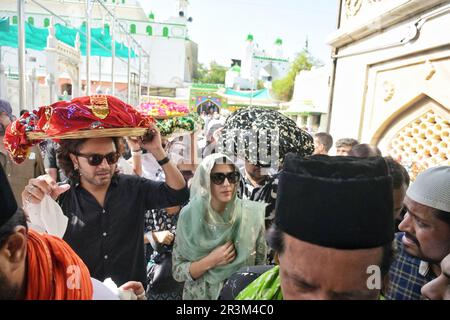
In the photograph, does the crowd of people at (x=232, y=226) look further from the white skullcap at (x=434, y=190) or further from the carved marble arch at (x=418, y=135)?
the carved marble arch at (x=418, y=135)

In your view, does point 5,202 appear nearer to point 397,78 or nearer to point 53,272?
point 53,272

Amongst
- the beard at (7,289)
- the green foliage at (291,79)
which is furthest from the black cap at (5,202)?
the green foliage at (291,79)

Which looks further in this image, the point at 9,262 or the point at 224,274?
the point at 224,274

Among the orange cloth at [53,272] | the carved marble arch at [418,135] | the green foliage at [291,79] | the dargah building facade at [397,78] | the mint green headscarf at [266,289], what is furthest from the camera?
the green foliage at [291,79]

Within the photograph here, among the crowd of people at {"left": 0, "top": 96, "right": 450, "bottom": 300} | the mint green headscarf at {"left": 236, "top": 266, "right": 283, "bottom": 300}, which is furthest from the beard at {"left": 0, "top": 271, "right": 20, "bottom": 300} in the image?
the mint green headscarf at {"left": 236, "top": 266, "right": 283, "bottom": 300}

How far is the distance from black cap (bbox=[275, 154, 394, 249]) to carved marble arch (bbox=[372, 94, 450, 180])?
406 centimetres

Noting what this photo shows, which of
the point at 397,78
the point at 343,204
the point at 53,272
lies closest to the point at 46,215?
the point at 53,272

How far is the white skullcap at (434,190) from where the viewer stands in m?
1.34

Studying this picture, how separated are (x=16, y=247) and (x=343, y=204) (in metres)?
0.86

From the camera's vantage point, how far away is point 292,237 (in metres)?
0.88
